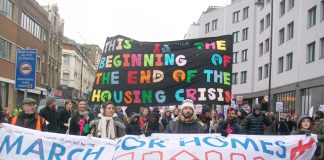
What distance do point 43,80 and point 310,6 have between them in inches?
1165

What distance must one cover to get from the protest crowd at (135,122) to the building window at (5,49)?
22.2 meters

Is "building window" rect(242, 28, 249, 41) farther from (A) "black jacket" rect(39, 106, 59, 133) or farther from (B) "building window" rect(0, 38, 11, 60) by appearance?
(A) "black jacket" rect(39, 106, 59, 133)

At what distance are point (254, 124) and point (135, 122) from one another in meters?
2.81

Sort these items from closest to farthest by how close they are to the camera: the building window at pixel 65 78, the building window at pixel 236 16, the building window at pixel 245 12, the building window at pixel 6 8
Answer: the building window at pixel 6 8 < the building window at pixel 245 12 < the building window at pixel 236 16 < the building window at pixel 65 78

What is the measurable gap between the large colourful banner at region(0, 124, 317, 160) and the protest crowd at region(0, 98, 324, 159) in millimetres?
195

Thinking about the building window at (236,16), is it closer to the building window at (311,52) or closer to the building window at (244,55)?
the building window at (244,55)

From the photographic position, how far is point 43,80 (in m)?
52.9

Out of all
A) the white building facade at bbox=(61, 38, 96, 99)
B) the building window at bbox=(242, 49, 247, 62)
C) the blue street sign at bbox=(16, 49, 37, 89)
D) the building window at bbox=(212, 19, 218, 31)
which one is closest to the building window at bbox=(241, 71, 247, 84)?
the building window at bbox=(242, 49, 247, 62)

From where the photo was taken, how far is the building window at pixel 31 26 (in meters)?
41.7

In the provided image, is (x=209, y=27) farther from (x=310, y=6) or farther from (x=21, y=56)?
(x=21, y=56)

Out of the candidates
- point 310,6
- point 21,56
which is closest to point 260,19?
point 310,6

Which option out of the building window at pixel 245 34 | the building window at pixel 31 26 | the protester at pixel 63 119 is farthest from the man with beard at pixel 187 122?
the building window at pixel 245 34

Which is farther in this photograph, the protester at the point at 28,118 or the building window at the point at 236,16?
the building window at the point at 236,16

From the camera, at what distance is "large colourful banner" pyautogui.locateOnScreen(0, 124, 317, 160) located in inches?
246
